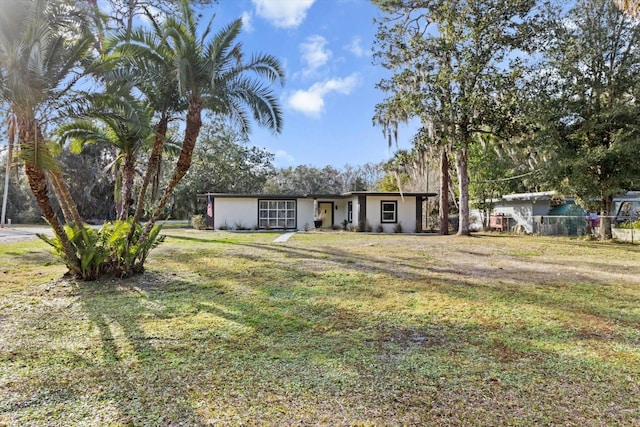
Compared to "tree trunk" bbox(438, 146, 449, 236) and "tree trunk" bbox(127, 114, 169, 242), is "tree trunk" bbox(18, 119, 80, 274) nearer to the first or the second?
"tree trunk" bbox(127, 114, 169, 242)

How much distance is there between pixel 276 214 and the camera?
23219mm

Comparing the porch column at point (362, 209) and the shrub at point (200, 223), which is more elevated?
the porch column at point (362, 209)

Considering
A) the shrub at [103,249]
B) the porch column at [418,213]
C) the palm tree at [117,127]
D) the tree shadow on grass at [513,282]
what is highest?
the palm tree at [117,127]

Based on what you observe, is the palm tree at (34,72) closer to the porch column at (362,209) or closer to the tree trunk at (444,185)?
the tree trunk at (444,185)

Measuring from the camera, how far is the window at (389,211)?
21812 mm

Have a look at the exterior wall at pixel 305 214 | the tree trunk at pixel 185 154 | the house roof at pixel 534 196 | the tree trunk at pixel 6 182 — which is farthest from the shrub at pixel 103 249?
the house roof at pixel 534 196

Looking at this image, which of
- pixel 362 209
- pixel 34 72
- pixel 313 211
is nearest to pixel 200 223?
pixel 313 211

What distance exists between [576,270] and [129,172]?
10.2 meters

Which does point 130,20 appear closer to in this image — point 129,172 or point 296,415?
point 129,172

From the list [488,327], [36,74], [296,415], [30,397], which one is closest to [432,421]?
[296,415]

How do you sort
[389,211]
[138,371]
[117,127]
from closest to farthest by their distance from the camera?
[138,371] < [117,127] < [389,211]

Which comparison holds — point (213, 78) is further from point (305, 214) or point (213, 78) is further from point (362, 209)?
point (305, 214)

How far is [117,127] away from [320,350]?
21.0 ft

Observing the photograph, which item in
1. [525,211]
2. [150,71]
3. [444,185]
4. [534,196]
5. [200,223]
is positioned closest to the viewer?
[150,71]
